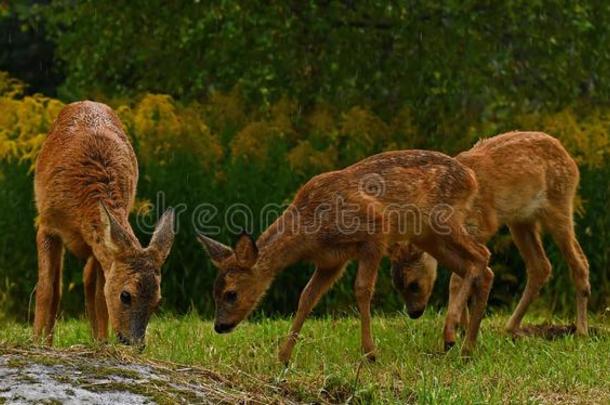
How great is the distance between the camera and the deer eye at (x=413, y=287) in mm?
9734

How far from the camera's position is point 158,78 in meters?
15.0

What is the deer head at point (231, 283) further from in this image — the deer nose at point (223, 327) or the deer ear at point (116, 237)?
the deer ear at point (116, 237)

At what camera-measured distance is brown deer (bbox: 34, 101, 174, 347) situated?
8008 millimetres

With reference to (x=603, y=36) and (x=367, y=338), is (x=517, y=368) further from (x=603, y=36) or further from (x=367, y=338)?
(x=603, y=36)

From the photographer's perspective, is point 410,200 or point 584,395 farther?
point 410,200

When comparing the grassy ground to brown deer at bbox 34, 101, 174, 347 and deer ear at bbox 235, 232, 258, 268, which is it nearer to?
brown deer at bbox 34, 101, 174, 347

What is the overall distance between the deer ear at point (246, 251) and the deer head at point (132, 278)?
48 cm

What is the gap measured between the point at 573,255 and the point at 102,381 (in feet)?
18.3

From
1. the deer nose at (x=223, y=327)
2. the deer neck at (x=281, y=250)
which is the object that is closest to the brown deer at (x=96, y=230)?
the deer nose at (x=223, y=327)

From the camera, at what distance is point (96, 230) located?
27.9 feet

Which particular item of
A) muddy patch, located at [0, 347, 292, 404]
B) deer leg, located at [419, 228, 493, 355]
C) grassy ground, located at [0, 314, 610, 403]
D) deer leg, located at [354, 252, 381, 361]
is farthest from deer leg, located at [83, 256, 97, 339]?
muddy patch, located at [0, 347, 292, 404]

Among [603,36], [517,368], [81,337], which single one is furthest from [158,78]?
[517,368]

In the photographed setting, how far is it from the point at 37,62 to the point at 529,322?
397 inches
